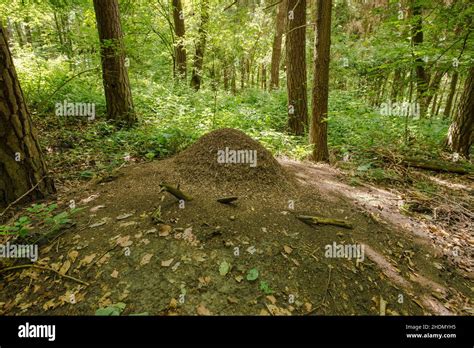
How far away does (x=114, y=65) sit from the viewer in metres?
6.32

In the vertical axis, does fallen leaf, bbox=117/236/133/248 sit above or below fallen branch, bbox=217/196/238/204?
below

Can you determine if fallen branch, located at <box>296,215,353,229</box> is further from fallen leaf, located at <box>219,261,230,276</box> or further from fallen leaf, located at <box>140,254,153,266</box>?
fallen leaf, located at <box>140,254,153,266</box>

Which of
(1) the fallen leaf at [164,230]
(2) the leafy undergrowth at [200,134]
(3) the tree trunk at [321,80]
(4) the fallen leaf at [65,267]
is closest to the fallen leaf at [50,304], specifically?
(4) the fallen leaf at [65,267]

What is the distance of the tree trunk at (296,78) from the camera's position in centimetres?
746

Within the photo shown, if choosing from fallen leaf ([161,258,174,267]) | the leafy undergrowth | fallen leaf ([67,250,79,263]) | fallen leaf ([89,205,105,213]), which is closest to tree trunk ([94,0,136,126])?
the leafy undergrowth

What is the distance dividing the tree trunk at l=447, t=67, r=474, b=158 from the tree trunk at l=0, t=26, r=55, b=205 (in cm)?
897

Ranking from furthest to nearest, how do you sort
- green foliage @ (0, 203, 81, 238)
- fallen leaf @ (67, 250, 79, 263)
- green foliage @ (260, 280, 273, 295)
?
green foliage @ (0, 203, 81, 238) → fallen leaf @ (67, 250, 79, 263) → green foliage @ (260, 280, 273, 295)

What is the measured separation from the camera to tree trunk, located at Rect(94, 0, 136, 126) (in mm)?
6066

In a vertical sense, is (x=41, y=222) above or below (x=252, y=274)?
above

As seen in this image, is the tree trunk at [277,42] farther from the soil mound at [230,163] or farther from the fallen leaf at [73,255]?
the fallen leaf at [73,255]

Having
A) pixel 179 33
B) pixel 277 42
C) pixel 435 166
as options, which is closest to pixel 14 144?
pixel 435 166

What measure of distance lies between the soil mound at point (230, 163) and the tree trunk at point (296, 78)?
3.97m

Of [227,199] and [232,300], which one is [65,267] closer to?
[232,300]

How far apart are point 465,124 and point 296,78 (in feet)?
14.5
